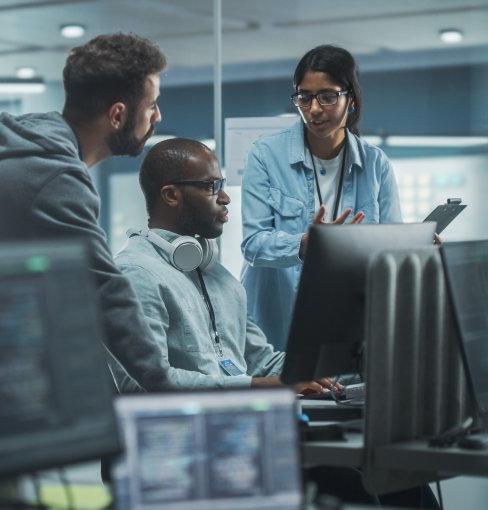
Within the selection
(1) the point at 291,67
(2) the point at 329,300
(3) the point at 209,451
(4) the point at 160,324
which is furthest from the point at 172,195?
(1) the point at 291,67

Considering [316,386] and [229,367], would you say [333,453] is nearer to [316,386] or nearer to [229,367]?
[316,386]

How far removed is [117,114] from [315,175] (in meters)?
1.04

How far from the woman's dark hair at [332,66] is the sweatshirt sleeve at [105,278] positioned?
1141 millimetres

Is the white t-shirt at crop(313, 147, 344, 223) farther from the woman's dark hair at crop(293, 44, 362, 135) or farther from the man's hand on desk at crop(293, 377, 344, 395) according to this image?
the man's hand on desk at crop(293, 377, 344, 395)

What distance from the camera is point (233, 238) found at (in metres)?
4.44

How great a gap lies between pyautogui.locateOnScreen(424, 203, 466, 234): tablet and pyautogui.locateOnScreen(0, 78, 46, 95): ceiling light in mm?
3781

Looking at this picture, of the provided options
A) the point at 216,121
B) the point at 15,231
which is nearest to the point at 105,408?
the point at 15,231

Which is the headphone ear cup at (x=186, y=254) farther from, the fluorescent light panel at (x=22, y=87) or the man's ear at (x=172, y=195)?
the fluorescent light panel at (x=22, y=87)

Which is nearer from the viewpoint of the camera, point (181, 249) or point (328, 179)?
point (181, 249)

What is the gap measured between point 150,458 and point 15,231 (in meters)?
0.90

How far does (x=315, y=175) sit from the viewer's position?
125 inches

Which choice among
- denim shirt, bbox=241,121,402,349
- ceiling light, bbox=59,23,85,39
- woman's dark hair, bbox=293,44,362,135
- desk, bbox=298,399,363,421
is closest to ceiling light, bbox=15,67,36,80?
ceiling light, bbox=59,23,85,39

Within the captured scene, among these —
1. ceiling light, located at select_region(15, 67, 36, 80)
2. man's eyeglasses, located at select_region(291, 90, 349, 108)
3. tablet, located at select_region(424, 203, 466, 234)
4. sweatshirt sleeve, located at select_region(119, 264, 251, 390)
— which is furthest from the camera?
ceiling light, located at select_region(15, 67, 36, 80)

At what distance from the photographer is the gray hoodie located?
204 cm
